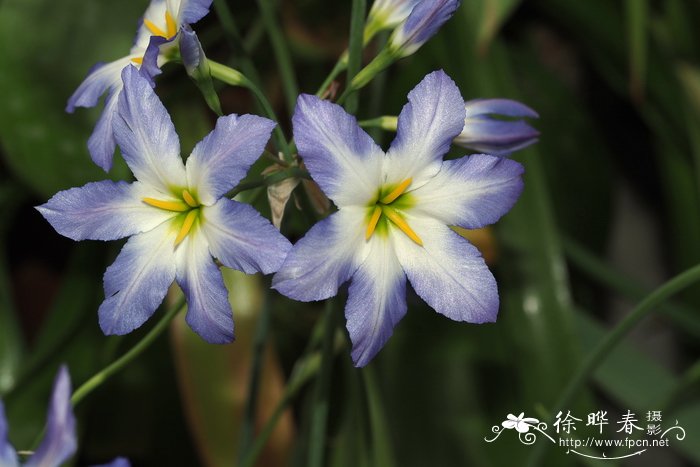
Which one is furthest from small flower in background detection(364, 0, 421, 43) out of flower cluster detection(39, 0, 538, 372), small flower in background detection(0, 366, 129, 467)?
small flower in background detection(0, 366, 129, 467)

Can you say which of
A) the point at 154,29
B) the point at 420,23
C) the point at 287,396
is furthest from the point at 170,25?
the point at 287,396

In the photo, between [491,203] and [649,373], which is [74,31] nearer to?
[491,203]

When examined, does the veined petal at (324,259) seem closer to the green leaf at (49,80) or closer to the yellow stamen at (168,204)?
the yellow stamen at (168,204)

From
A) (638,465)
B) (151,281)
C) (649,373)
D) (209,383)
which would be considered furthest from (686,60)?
(151,281)

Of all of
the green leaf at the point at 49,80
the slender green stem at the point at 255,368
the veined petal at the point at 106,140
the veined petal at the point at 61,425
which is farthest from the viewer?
the green leaf at the point at 49,80

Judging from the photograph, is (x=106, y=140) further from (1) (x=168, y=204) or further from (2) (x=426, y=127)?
(2) (x=426, y=127)

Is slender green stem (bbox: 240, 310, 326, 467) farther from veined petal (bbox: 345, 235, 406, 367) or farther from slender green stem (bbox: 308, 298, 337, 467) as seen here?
veined petal (bbox: 345, 235, 406, 367)

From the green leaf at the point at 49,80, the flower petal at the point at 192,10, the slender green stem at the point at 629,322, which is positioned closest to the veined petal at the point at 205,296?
the flower petal at the point at 192,10
